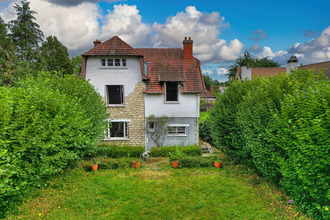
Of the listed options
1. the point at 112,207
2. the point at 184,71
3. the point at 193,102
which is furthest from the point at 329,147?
the point at 184,71

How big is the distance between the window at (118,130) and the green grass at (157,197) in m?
6.66

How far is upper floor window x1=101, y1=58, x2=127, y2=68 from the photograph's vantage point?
54.3 feet

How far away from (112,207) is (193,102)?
38.0 feet

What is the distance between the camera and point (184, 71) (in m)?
17.6

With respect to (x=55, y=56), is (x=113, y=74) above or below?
below

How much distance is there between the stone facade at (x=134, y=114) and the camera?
55.1ft

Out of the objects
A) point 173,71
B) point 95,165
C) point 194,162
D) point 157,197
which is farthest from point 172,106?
point 157,197

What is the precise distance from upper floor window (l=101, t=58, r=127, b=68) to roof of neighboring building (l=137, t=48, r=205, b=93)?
2.34m

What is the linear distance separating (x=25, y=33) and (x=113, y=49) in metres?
26.9

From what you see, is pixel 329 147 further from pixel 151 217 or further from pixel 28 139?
pixel 28 139

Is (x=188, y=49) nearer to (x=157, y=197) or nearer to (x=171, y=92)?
(x=171, y=92)

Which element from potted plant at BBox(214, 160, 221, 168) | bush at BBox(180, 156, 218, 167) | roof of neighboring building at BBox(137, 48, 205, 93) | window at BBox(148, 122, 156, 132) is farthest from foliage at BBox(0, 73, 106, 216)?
roof of neighboring building at BBox(137, 48, 205, 93)

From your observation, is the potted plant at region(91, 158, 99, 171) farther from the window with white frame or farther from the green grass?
the window with white frame

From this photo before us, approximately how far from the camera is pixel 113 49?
16.1 m
